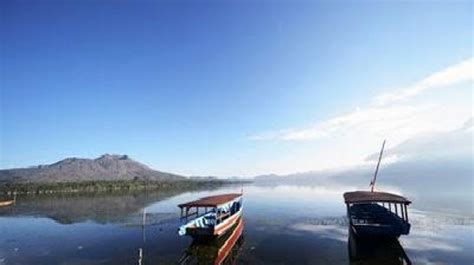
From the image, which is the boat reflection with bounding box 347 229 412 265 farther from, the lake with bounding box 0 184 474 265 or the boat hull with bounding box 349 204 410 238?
the boat hull with bounding box 349 204 410 238

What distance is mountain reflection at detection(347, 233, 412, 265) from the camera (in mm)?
23894

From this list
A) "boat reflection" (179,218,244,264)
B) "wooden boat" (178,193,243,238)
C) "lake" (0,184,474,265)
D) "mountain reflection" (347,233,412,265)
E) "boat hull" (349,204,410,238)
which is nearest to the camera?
"mountain reflection" (347,233,412,265)

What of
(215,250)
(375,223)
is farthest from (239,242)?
(375,223)

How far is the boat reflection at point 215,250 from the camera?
2462cm

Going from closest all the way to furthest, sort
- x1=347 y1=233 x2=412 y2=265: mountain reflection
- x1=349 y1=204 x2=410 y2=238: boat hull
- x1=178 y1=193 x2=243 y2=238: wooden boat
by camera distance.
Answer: x1=347 y1=233 x2=412 y2=265: mountain reflection
x1=349 y1=204 x2=410 y2=238: boat hull
x1=178 y1=193 x2=243 y2=238: wooden boat

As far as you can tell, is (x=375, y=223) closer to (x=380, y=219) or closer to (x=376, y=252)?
(x=380, y=219)

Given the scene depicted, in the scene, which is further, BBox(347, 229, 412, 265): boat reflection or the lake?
the lake

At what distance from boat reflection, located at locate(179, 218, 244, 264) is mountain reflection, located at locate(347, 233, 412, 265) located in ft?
A: 26.7

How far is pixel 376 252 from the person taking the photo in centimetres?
2580

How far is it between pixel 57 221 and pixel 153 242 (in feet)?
65.6

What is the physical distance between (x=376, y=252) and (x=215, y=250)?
1105cm

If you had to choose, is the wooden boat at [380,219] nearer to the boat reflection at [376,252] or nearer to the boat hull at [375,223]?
the boat hull at [375,223]

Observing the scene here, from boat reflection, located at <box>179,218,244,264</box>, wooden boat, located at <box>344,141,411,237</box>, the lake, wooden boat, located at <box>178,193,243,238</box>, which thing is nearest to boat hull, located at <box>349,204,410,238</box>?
wooden boat, located at <box>344,141,411,237</box>

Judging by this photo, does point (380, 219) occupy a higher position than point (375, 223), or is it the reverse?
point (380, 219)
